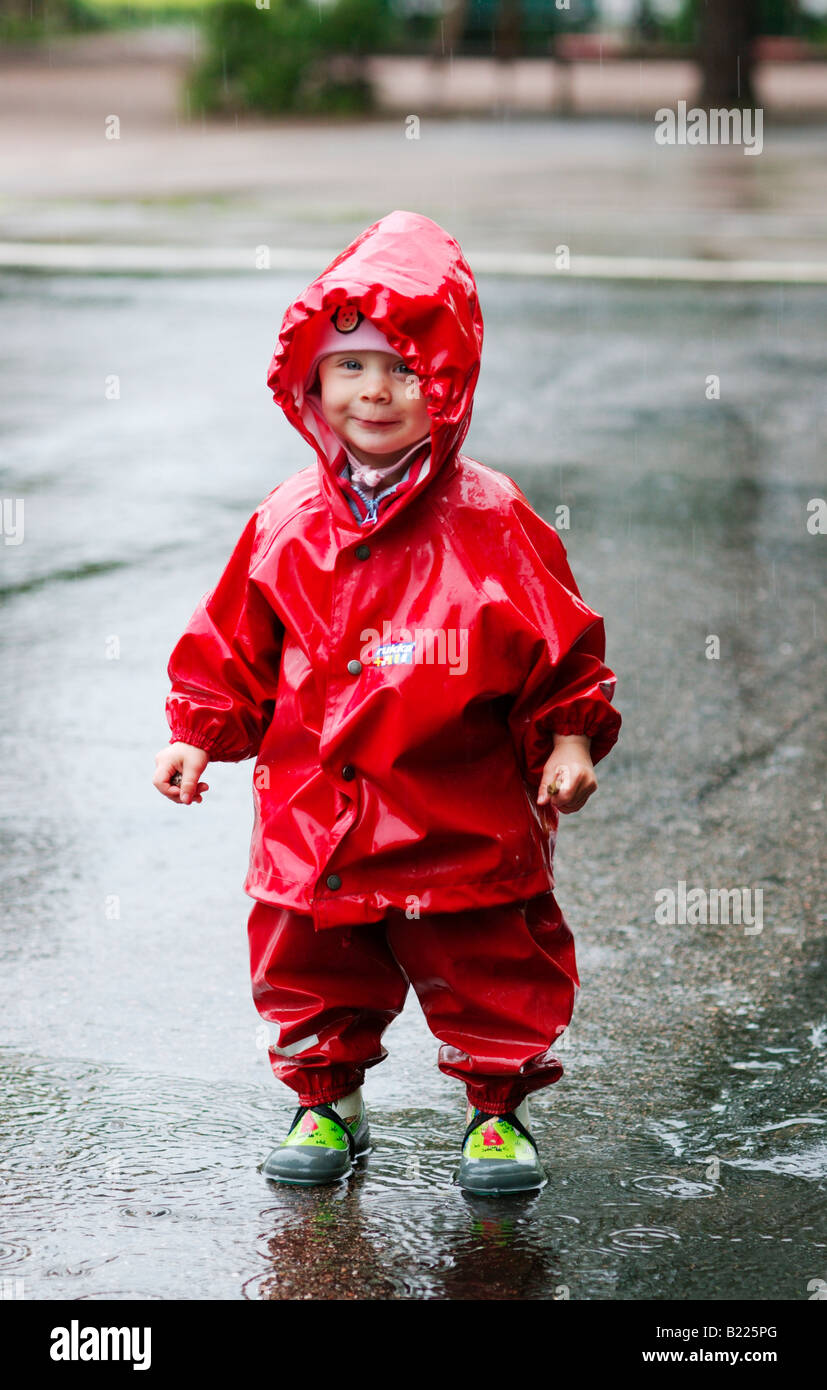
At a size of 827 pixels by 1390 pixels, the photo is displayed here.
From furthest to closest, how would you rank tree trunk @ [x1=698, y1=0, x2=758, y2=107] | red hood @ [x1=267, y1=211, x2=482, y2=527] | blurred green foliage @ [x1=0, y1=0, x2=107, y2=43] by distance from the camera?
blurred green foliage @ [x1=0, y1=0, x2=107, y2=43] < tree trunk @ [x1=698, y1=0, x2=758, y2=107] < red hood @ [x1=267, y1=211, x2=482, y2=527]

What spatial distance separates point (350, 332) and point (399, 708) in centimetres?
58

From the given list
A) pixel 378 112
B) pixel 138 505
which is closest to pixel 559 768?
pixel 138 505

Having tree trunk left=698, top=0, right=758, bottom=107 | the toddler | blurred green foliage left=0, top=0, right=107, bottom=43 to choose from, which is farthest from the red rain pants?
blurred green foliage left=0, top=0, right=107, bottom=43

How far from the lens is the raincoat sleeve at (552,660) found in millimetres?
2832

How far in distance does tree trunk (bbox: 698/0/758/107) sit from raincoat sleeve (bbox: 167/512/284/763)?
23682mm

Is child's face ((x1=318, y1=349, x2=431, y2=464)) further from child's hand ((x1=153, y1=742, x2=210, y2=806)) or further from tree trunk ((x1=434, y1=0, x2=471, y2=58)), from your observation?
tree trunk ((x1=434, y1=0, x2=471, y2=58))

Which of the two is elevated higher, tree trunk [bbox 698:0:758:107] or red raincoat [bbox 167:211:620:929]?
tree trunk [bbox 698:0:758:107]

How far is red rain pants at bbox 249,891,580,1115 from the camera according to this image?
2.93 metres

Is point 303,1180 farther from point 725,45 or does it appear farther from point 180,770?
point 725,45

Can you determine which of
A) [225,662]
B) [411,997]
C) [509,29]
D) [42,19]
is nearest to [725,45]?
[509,29]

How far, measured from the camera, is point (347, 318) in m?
2.83

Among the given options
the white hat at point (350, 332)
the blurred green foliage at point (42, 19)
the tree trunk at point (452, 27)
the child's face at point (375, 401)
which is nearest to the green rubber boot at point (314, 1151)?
the child's face at point (375, 401)

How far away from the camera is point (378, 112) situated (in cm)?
2680
